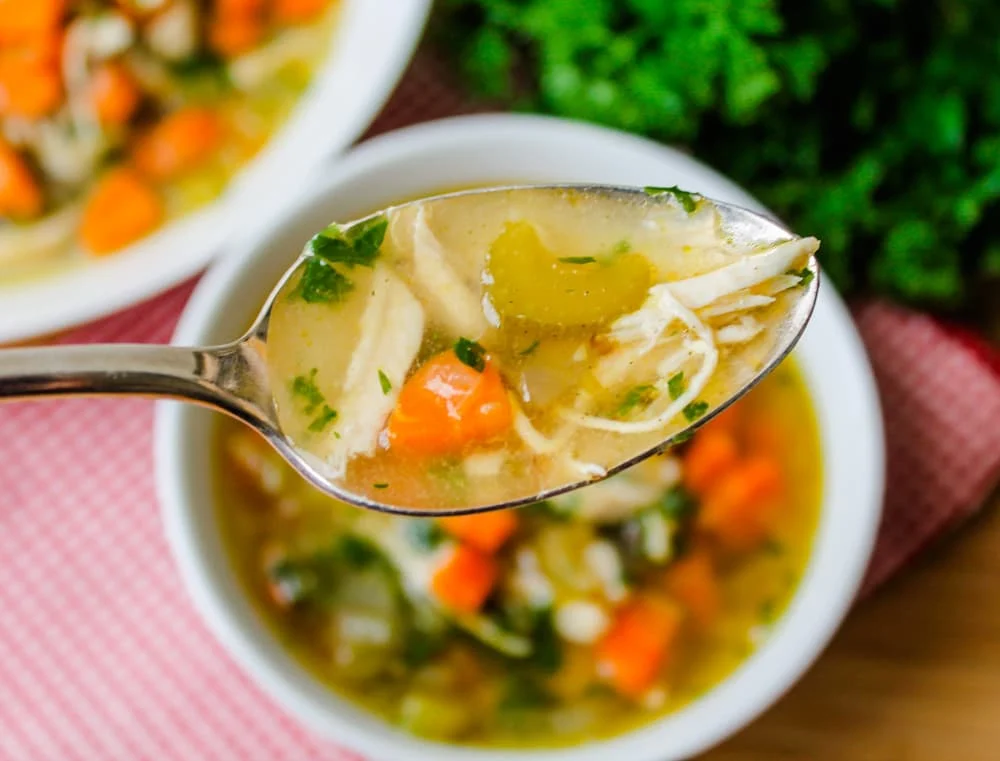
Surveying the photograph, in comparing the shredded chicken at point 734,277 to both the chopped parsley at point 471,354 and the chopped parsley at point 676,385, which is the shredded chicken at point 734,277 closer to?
the chopped parsley at point 676,385

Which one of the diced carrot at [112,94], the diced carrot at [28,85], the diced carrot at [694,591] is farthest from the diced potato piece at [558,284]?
the diced carrot at [28,85]

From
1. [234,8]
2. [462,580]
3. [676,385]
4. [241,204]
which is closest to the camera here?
[676,385]

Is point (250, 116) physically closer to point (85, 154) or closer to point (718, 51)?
point (85, 154)

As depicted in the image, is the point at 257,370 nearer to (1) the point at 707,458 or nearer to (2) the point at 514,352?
(2) the point at 514,352

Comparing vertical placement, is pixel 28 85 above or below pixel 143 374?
below

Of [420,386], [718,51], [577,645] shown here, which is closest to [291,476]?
[577,645]

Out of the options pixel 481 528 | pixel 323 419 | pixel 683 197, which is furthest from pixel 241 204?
pixel 683 197
